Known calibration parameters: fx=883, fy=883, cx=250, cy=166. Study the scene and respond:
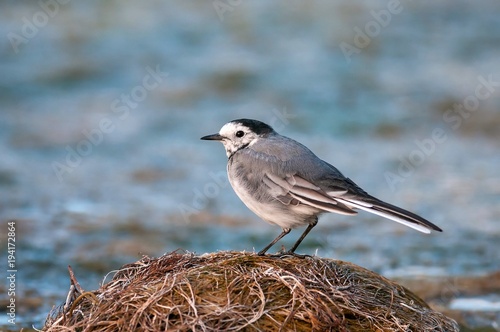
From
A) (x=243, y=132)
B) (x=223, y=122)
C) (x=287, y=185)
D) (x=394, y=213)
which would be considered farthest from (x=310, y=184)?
(x=223, y=122)

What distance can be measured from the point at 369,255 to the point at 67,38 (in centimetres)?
1569

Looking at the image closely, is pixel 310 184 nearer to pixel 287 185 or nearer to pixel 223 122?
pixel 287 185

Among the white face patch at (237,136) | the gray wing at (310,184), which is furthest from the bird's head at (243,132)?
the gray wing at (310,184)

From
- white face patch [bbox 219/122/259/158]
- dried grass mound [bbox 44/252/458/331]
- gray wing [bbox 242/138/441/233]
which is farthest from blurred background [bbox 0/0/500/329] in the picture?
gray wing [bbox 242/138/441/233]

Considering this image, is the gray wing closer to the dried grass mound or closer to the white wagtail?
the white wagtail

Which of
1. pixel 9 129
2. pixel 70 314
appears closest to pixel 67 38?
pixel 9 129

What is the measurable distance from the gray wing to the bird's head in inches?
9.7

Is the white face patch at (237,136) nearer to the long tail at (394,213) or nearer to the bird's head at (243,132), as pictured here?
the bird's head at (243,132)

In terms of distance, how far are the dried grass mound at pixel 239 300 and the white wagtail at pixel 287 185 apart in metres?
0.51

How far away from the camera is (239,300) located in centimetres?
720

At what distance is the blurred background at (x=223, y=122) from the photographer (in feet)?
47.3

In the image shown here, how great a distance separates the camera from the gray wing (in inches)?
311

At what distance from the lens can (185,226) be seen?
50.6ft

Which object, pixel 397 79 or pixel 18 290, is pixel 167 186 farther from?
pixel 397 79
